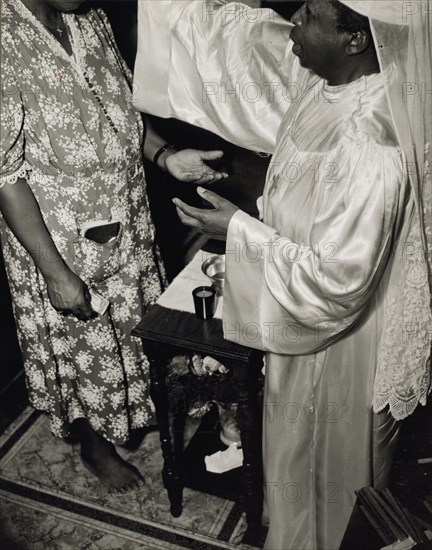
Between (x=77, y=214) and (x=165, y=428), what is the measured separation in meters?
0.83

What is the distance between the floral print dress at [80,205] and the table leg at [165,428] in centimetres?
31

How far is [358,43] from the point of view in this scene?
155cm

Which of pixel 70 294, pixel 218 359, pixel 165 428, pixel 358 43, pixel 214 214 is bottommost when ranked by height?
pixel 165 428

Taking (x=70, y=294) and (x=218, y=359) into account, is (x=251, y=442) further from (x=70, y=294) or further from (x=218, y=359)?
(x=70, y=294)

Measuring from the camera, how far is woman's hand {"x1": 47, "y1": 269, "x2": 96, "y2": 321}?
7.29 feet

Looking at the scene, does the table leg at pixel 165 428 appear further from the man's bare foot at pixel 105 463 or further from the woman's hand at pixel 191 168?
the woman's hand at pixel 191 168

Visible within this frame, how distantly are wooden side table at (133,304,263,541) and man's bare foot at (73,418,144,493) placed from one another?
364mm

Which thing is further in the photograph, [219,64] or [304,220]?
[219,64]

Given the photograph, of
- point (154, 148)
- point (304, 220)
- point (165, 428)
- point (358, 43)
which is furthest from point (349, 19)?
point (165, 428)

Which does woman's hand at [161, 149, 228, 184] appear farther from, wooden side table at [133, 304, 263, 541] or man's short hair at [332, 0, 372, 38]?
man's short hair at [332, 0, 372, 38]

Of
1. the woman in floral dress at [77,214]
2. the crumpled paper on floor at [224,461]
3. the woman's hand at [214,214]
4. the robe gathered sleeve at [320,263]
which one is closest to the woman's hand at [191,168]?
the woman in floral dress at [77,214]

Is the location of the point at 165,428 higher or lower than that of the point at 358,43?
lower

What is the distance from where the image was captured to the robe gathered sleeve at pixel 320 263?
154 cm

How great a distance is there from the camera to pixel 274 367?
1998 mm
